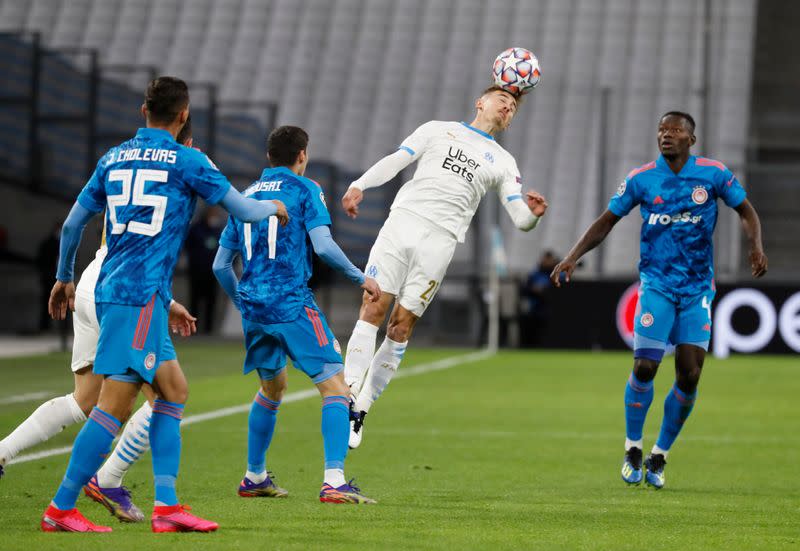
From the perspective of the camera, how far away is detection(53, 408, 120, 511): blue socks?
6324 mm

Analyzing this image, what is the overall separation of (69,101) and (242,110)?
3420 mm

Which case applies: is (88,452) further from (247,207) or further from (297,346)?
(297,346)

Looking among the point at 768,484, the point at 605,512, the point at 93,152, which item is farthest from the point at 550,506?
the point at 93,152

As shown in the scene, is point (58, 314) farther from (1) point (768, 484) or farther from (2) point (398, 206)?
(1) point (768, 484)

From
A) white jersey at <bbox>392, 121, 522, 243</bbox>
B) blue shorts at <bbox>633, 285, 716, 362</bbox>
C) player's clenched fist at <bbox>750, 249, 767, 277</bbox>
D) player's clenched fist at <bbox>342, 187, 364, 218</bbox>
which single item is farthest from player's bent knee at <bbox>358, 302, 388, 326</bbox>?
player's clenched fist at <bbox>750, 249, 767, 277</bbox>

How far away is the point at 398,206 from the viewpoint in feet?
30.5

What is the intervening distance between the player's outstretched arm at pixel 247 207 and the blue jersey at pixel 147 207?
0.04 m

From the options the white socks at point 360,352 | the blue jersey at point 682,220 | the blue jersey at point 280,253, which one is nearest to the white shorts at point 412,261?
the white socks at point 360,352

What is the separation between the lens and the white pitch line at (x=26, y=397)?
14.2m

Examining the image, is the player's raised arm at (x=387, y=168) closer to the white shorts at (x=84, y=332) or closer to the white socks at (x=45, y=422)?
the white shorts at (x=84, y=332)

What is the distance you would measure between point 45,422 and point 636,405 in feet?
12.4

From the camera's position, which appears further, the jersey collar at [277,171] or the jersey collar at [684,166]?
the jersey collar at [684,166]

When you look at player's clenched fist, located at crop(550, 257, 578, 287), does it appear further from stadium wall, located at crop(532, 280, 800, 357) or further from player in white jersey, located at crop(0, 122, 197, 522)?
stadium wall, located at crop(532, 280, 800, 357)

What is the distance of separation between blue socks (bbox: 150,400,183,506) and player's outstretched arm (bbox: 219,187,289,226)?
3.00 ft
